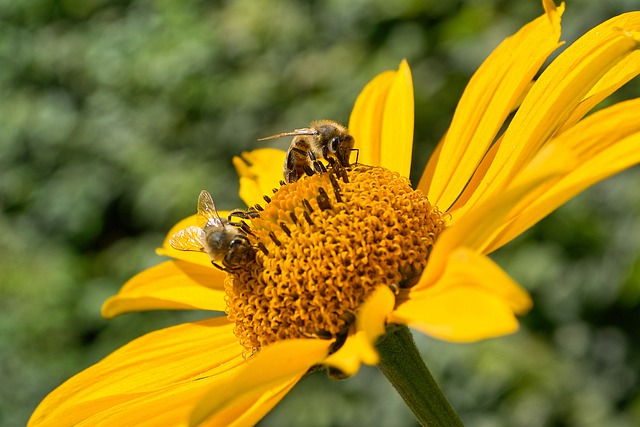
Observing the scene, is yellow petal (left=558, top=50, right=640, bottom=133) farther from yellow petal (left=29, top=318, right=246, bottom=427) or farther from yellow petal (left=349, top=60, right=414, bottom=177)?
yellow petal (left=29, top=318, right=246, bottom=427)

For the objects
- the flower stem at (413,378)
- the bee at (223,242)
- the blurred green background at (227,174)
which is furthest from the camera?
the blurred green background at (227,174)

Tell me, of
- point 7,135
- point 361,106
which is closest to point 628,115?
point 361,106

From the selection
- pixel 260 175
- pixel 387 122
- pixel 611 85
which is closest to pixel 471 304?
pixel 611 85

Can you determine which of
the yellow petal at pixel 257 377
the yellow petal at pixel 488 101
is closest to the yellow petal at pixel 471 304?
the yellow petal at pixel 257 377

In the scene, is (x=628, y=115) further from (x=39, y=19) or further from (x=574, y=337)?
(x=39, y=19)

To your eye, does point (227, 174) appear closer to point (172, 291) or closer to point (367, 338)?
point (172, 291)

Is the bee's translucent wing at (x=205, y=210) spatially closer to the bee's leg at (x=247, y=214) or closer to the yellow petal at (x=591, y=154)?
the bee's leg at (x=247, y=214)
